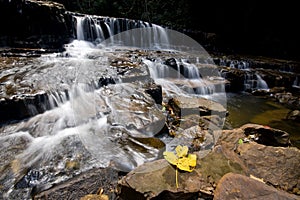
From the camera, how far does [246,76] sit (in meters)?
7.34

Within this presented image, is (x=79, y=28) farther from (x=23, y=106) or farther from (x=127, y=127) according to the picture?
(x=127, y=127)

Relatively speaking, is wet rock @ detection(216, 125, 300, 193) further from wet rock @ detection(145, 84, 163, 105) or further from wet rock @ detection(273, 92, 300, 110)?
wet rock @ detection(273, 92, 300, 110)

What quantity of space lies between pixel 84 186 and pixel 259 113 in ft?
15.9

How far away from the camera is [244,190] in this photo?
4.78 feet

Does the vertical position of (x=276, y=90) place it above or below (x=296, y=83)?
below

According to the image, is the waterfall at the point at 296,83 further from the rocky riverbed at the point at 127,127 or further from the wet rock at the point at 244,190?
the wet rock at the point at 244,190

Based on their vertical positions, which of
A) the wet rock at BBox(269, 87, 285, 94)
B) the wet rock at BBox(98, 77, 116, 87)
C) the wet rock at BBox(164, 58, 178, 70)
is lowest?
the wet rock at BBox(269, 87, 285, 94)

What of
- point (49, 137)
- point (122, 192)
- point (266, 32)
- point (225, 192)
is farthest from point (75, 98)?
point (266, 32)

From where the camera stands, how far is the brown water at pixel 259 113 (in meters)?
4.25

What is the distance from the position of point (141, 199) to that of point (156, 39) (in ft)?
34.5

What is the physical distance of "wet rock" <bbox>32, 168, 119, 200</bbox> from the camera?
188cm

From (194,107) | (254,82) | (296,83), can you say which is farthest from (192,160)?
(296,83)

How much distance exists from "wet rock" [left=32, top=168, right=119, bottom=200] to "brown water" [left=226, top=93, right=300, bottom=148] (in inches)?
118

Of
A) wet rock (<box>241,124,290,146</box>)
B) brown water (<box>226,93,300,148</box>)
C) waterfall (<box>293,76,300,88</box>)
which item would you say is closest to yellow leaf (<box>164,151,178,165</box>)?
wet rock (<box>241,124,290,146</box>)
